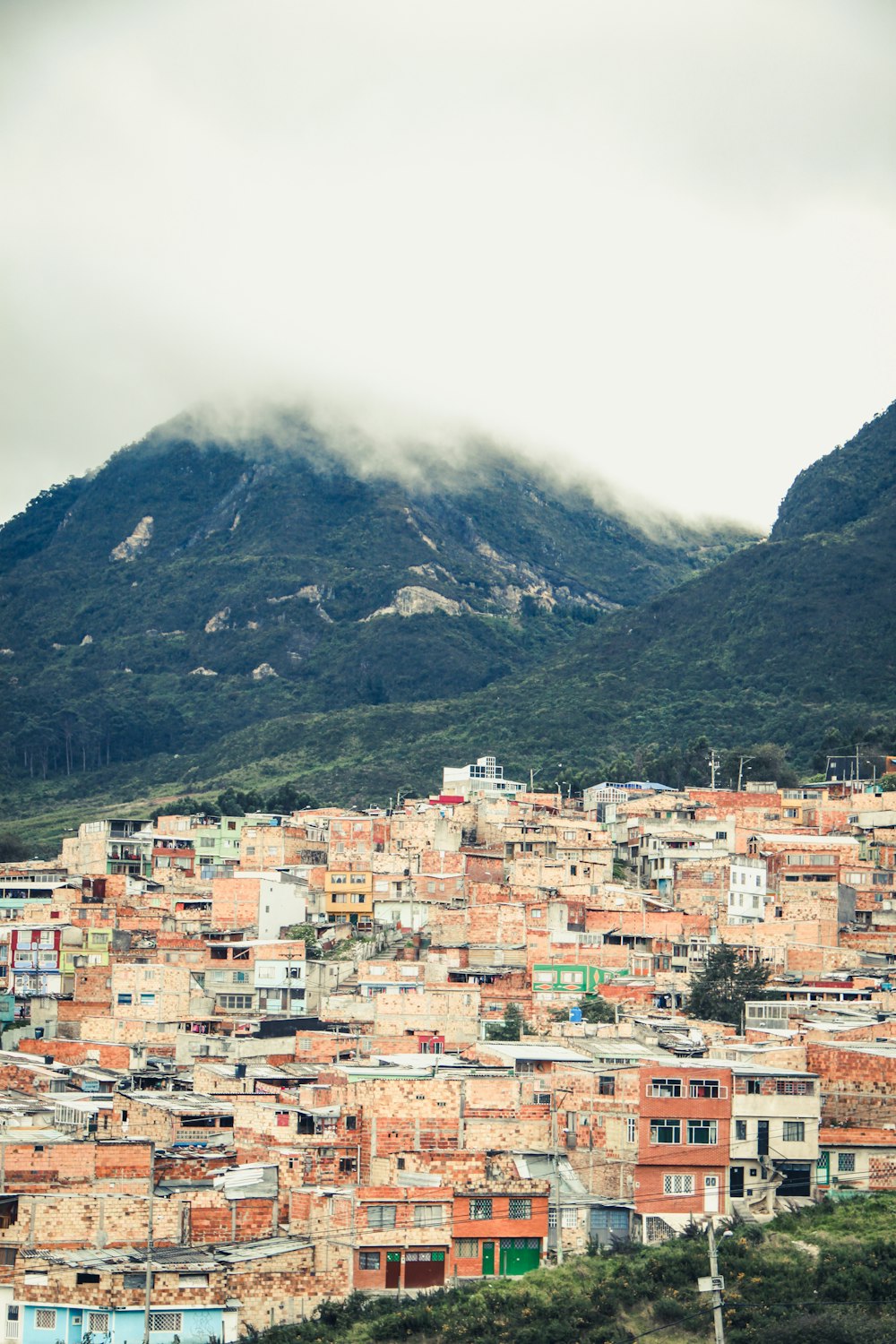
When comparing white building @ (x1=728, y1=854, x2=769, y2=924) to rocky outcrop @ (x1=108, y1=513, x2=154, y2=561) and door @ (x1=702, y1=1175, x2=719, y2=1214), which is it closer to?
door @ (x1=702, y1=1175, x2=719, y2=1214)

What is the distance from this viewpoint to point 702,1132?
4003 cm

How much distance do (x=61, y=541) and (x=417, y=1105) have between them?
153057 millimetres

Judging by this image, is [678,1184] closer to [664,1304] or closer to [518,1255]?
[518,1255]

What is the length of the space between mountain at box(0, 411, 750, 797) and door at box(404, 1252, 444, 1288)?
8114 cm

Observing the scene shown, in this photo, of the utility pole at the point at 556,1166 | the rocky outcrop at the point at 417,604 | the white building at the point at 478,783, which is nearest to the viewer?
the utility pole at the point at 556,1166

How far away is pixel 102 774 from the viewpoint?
13225 centimetres

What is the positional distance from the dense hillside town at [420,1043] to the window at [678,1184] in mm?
66

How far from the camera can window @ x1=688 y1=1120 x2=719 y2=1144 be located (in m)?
40.0

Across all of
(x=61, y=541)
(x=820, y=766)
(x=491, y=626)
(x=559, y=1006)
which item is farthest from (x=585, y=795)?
(x=61, y=541)

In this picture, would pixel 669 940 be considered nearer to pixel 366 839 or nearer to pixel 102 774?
pixel 366 839

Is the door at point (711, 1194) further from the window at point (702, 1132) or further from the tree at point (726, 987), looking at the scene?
the tree at point (726, 987)

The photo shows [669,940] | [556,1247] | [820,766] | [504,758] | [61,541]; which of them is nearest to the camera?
[556,1247]

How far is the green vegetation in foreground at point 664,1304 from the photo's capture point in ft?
113

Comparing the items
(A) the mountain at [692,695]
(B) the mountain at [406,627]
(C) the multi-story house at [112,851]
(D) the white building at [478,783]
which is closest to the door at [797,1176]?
(C) the multi-story house at [112,851]
